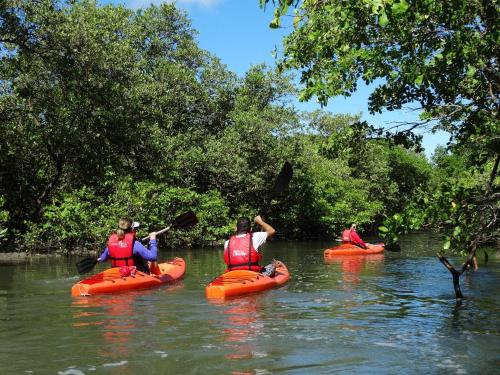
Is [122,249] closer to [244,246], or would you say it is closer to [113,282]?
[113,282]

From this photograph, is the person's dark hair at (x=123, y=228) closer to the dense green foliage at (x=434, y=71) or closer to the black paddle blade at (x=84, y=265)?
the black paddle blade at (x=84, y=265)

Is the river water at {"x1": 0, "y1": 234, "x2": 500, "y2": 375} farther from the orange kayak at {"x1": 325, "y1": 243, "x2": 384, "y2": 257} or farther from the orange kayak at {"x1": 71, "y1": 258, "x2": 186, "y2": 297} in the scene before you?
the orange kayak at {"x1": 325, "y1": 243, "x2": 384, "y2": 257}

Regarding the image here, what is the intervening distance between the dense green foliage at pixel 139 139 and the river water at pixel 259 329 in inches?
94.3

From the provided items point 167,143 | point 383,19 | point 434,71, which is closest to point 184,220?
point 434,71

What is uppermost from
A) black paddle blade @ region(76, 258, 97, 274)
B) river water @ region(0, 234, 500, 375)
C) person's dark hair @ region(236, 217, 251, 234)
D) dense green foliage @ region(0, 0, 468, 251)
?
dense green foliage @ region(0, 0, 468, 251)

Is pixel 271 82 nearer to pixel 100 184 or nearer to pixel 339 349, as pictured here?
pixel 100 184

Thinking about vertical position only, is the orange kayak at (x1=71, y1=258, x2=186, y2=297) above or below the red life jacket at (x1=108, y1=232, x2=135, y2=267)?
below

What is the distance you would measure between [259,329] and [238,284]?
277cm

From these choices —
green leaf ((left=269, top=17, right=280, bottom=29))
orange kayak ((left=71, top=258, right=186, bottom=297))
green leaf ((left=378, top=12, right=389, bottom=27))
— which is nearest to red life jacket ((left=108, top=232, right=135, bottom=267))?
orange kayak ((left=71, top=258, right=186, bottom=297))

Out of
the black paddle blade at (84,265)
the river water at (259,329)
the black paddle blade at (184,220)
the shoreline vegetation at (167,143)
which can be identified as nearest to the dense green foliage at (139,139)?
the shoreline vegetation at (167,143)

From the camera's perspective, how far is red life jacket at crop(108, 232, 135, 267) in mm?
10820

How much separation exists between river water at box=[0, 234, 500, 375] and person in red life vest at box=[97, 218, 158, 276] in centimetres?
66

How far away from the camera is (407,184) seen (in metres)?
53.4

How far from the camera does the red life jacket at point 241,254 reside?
1035 centimetres
